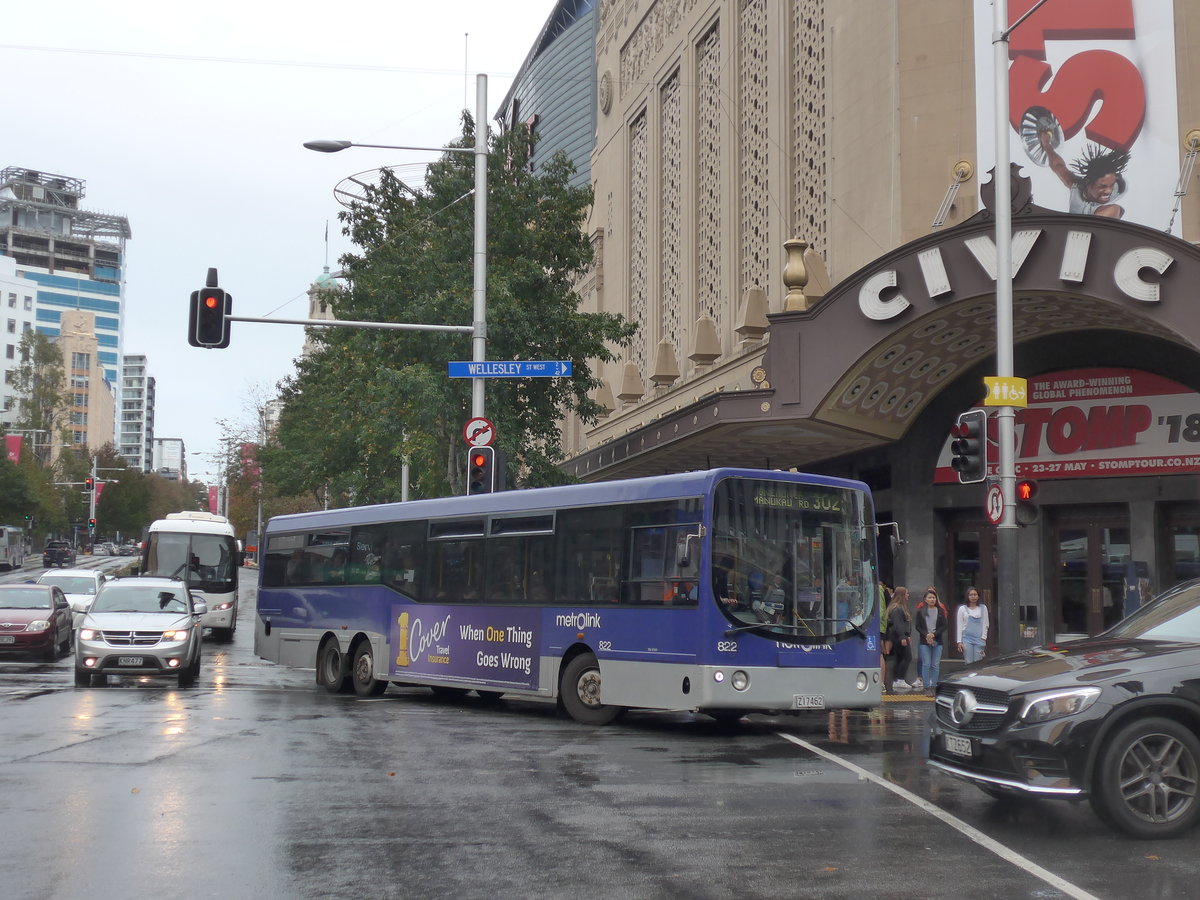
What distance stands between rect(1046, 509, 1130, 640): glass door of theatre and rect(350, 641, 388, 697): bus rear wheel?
1311 centimetres

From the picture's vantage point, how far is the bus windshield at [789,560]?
13.9m

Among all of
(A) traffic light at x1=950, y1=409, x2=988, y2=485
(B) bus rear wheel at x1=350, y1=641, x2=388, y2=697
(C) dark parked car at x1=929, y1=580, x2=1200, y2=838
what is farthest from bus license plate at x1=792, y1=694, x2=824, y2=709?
(B) bus rear wheel at x1=350, y1=641, x2=388, y2=697

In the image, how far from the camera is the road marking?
684cm

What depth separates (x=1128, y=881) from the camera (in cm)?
700

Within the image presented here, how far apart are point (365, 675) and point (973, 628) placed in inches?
356

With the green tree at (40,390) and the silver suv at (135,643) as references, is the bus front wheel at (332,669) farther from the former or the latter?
the green tree at (40,390)

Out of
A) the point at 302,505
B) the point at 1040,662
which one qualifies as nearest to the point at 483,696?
the point at 1040,662

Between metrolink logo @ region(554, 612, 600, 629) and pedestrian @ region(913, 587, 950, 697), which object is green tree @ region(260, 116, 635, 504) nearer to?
pedestrian @ region(913, 587, 950, 697)

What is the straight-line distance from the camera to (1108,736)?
808 cm

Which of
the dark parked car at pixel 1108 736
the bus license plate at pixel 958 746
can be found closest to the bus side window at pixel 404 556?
the bus license plate at pixel 958 746

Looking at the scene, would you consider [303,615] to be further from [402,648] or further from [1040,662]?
[1040,662]

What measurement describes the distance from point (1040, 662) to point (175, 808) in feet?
19.0

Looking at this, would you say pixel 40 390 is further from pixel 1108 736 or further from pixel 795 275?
pixel 1108 736

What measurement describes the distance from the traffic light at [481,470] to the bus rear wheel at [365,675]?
3.04 meters
